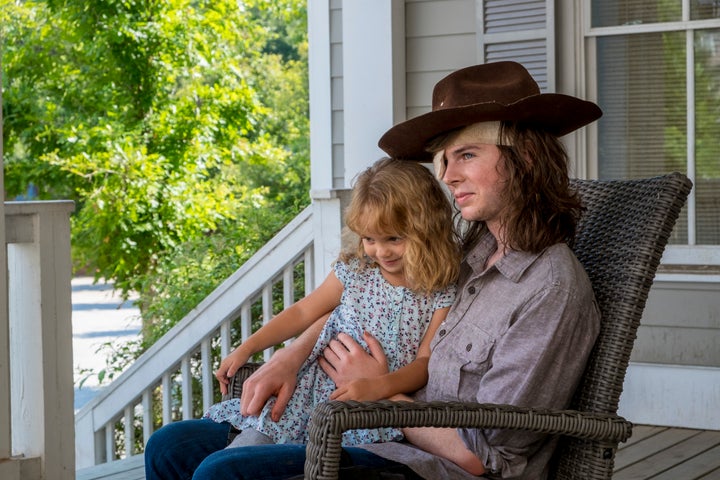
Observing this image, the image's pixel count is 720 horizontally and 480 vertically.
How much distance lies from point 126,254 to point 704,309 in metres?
6.47

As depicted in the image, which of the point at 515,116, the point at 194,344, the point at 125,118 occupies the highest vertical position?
the point at 125,118

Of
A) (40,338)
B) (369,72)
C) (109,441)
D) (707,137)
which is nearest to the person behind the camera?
(40,338)

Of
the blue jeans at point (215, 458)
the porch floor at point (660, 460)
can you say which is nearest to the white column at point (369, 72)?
the porch floor at point (660, 460)

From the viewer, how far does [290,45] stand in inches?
771

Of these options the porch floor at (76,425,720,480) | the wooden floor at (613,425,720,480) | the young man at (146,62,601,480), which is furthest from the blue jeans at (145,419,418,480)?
the wooden floor at (613,425,720,480)

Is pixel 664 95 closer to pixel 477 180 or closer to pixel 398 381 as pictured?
pixel 477 180

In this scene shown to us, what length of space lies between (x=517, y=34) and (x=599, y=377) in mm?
2335

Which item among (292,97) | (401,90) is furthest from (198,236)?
(292,97)

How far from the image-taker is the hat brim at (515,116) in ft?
5.82

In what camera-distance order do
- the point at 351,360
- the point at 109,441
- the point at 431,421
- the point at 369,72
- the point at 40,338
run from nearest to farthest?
the point at 431,421, the point at 351,360, the point at 40,338, the point at 369,72, the point at 109,441

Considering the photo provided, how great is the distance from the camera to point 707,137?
3.80 metres

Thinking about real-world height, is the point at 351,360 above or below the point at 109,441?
above

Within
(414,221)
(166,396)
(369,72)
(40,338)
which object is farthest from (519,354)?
(166,396)

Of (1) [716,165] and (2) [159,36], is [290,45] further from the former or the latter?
(1) [716,165]
